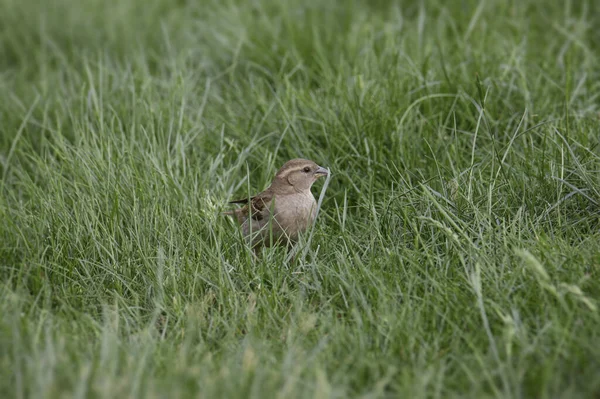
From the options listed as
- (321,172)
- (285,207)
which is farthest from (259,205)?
(321,172)

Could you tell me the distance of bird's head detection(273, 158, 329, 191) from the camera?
5.66m

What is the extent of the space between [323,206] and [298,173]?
16.5 inches

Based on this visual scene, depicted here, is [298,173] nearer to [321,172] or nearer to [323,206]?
[321,172]

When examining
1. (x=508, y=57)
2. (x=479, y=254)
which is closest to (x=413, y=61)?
(x=508, y=57)

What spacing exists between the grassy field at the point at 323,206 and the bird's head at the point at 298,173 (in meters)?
0.24

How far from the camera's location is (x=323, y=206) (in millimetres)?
5988

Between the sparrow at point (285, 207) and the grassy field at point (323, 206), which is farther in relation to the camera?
the sparrow at point (285, 207)

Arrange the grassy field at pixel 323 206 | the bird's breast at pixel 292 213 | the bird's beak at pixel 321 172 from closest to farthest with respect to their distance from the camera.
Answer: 1. the grassy field at pixel 323 206
2. the bird's breast at pixel 292 213
3. the bird's beak at pixel 321 172

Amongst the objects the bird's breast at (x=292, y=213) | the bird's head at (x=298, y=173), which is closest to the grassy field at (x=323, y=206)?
the bird's breast at (x=292, y=213)

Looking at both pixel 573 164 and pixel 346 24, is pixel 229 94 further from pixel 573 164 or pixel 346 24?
pixel 573 164

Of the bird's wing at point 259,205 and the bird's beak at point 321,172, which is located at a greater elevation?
the bird's beak at point 321,172

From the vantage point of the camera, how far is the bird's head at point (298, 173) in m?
5.66

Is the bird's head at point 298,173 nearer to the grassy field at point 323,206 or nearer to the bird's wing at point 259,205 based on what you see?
the bird's wing at point 259,205

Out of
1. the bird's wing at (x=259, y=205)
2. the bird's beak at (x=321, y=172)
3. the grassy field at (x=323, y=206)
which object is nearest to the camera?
the grassy field at (x=323, y=206)
